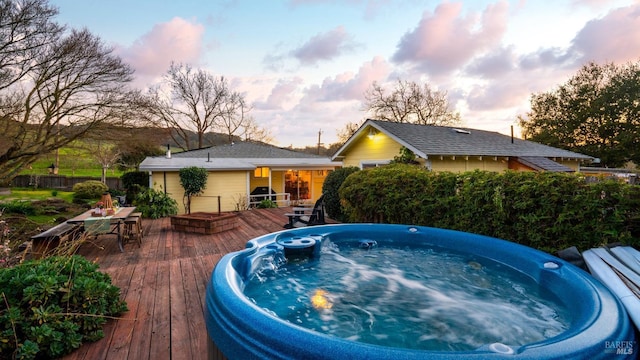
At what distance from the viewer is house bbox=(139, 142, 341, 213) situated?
11.6 m

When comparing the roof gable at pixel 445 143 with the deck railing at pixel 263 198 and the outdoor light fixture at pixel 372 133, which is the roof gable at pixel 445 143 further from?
the deck railing at pixel 263 198

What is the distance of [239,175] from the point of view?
1316 centimetres

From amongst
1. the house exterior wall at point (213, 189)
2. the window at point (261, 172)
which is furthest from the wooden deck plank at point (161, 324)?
the window at point (261, 172)

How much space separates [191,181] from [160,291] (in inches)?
326

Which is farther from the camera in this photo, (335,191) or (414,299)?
(335,191)

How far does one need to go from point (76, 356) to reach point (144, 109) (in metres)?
11.6

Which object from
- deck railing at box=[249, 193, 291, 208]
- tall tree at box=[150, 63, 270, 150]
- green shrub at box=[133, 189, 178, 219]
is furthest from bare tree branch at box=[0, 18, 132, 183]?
tall tree at box=[150, 63, 270, 150]

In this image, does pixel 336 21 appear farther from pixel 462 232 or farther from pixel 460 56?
pixel 462 232

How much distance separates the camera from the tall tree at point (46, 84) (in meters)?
8.55

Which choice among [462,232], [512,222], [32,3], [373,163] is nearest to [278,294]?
[462,232]

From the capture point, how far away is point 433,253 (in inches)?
198

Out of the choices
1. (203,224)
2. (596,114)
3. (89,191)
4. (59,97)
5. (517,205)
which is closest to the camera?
(517,205)

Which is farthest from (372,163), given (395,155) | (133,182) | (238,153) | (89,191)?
(89,191)

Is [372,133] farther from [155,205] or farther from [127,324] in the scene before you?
[127,324]
